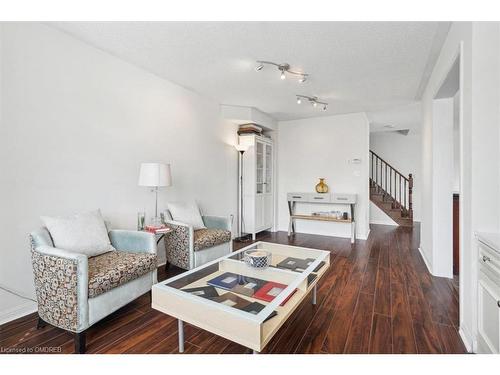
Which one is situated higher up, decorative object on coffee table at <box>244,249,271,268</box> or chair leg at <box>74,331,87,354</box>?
decorative object on coffee table at <box>244,249,271,268</box>

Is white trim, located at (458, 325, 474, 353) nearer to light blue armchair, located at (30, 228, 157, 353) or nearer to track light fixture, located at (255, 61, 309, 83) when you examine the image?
light blue armchair, located at (30, 228, 157, 353)

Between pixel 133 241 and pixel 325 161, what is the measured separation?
401 centimetres

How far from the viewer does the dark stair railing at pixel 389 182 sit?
672cm

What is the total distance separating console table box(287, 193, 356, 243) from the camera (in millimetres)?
4559

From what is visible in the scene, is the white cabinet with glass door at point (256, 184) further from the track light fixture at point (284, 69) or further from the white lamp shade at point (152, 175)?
the white lamp shade at point (152, 175)

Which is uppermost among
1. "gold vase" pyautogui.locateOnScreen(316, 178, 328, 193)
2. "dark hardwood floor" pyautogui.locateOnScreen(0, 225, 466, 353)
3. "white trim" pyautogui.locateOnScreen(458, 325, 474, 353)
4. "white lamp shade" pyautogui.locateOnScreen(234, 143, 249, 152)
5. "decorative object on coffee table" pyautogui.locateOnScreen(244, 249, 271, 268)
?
"white lamp shade" pyautogui.locateOnScreen(234, 143, 249, 152)

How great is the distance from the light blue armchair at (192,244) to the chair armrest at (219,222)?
4.7 inches

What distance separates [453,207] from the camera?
294 centimetres

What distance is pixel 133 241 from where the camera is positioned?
226 cm

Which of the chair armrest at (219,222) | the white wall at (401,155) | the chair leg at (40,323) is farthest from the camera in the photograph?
the white wall at (401,155)

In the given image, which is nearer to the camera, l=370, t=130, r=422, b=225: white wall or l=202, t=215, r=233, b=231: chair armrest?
l=202, t=215, r=233, b=231: chair armrest

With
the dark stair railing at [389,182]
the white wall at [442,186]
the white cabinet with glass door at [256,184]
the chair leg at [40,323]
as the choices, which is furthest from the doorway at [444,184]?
the dark stair railing at [389,182]

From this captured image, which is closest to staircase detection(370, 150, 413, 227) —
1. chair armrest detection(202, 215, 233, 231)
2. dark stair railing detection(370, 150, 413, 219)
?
dark stair railing detection(370, 150, 413, 219)
